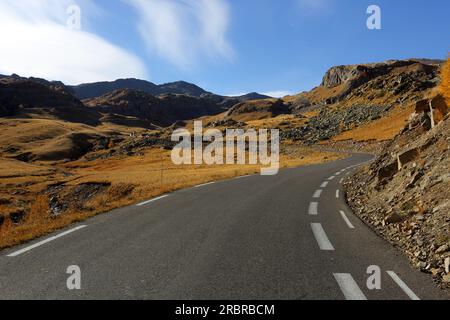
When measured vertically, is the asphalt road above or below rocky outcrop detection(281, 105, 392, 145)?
below

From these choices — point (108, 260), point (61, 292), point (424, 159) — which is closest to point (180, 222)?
point (108, 260)

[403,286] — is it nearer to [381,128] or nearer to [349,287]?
[349,287]

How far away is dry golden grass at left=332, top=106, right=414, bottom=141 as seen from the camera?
75.0 meters

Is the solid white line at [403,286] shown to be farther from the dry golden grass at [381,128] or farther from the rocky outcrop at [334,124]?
the rocky outcrop at [334,124]

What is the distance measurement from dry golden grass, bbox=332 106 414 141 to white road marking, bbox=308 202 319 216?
2368 inches

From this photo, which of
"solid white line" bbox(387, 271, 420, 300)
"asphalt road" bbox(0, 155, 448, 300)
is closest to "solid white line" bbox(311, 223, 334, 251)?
"asphalt road" bbox(0, 155, 448, 300)

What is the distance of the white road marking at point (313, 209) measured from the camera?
40.7ft

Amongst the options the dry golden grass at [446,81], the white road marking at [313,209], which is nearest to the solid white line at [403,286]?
the white road marking at [313,209]

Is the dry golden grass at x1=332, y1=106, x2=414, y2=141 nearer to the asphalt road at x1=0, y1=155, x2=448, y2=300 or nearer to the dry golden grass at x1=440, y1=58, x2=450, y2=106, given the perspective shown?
the dry golden grass at x1=440, y1=58, x2=450, y2=106

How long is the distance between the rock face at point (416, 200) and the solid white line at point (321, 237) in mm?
1491

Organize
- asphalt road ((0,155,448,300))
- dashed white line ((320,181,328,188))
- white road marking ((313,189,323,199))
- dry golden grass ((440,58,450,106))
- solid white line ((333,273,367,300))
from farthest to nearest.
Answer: dry golden grass ((440,58,450,106))
dashed white line ((320,181,328,188))
white road marking ((313,189,323,199))
asphalt road ((0,155,448,300))
solid white line ((333,273,367,300))

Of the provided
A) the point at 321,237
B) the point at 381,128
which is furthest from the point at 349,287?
the point at 381,128
